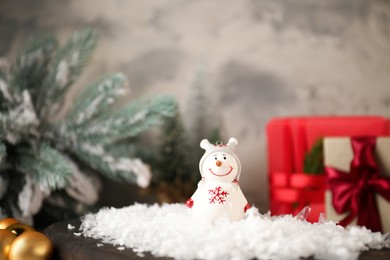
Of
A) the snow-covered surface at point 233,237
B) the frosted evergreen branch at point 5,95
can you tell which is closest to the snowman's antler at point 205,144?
the snow-covered surface at point 233,237

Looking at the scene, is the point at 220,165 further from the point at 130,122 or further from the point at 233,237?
the point at 130,122

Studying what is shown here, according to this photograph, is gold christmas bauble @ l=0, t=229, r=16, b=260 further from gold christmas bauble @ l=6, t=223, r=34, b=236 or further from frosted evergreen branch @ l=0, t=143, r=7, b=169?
frosted evergreen branch @ l=0, t=143, r=7, b=169

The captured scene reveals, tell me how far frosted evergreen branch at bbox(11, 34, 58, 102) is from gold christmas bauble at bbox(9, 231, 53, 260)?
22.8 inches

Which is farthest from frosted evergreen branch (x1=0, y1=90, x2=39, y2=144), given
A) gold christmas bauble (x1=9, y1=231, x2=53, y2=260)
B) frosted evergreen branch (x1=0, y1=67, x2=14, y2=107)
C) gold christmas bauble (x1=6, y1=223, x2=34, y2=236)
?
gold christmas bauble (x1=9, y1=231, x2=53, y2=260)

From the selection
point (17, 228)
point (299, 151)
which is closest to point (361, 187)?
point (299, 151)

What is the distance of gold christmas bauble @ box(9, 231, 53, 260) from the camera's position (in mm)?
811

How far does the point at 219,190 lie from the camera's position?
32.0 inches

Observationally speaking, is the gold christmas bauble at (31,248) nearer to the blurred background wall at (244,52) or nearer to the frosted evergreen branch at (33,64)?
the frosted evergreen branch at (33,64)

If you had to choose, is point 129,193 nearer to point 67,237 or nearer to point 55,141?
point 55,141

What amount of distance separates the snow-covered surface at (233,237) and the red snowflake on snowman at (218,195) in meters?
0.04

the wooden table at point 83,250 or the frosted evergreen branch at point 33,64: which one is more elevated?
the frosted evergreen branch at point 33,64

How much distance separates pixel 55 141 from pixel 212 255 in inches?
30.2

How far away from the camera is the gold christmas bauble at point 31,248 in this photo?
2.66ft

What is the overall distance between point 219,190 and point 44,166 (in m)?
0.52
